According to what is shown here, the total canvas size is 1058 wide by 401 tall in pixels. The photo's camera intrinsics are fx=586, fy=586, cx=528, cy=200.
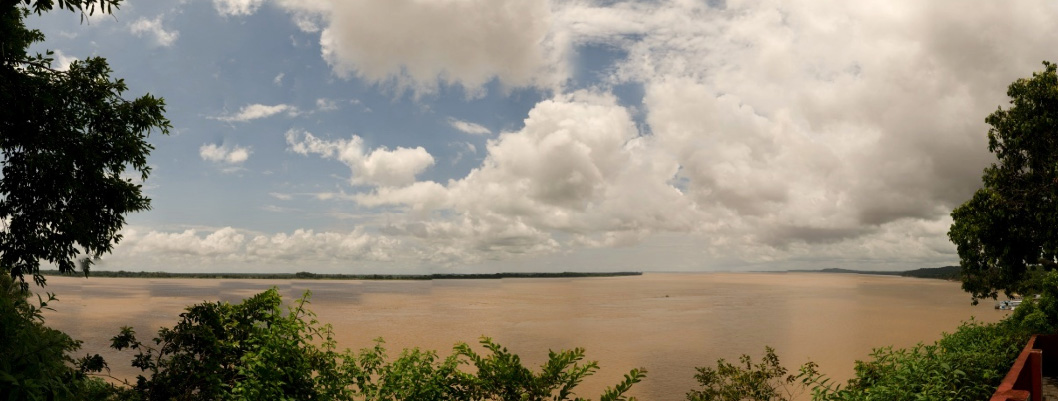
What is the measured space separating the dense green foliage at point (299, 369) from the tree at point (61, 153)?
267cm

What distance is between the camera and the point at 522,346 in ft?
154

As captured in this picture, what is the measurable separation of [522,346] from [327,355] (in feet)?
129

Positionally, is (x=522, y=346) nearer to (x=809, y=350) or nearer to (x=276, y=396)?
(x=809, y=350)

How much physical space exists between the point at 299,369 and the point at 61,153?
667cm

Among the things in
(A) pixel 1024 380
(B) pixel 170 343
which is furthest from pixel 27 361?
(A) pixel 1024 380

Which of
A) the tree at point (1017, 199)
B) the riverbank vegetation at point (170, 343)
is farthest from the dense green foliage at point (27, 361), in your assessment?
the tree at point (1017, 199)

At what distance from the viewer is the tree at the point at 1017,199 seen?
56.2 feet

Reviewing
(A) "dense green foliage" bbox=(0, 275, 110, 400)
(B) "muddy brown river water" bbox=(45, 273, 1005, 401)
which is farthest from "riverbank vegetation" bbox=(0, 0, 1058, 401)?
(B) "muddy brown river water" bbox=(45, 273, 1005, 401)

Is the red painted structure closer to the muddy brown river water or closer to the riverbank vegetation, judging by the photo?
the riverbank vegetation

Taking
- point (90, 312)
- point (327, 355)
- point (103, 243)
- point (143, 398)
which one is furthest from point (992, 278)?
point (90, 312)

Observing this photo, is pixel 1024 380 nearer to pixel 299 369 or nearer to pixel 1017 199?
pixel 299 369

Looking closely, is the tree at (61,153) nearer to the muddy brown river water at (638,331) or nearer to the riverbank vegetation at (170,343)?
the riverbank vegetation at (170,343)

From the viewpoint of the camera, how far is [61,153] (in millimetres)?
10766

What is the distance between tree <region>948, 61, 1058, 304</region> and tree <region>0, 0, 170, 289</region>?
74.9ft
